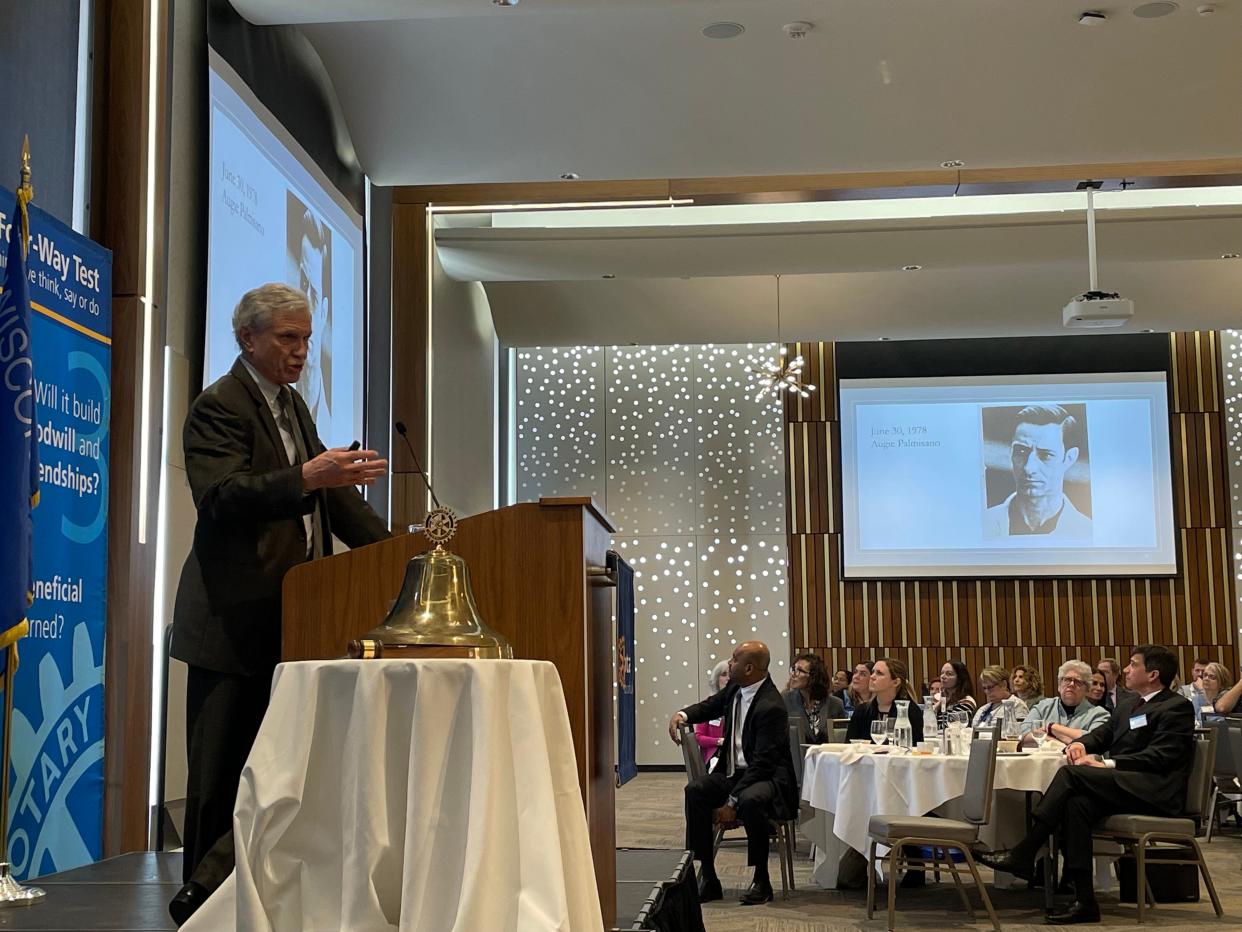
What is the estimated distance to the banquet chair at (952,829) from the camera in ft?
18.6

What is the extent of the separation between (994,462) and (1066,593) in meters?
1.52

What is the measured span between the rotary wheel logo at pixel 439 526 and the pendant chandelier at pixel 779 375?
31.5ft

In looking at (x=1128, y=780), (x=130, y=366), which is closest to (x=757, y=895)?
(x=1128, y=780)

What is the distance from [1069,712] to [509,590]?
19.2 ft


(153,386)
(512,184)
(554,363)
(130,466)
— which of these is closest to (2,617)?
(130,466)

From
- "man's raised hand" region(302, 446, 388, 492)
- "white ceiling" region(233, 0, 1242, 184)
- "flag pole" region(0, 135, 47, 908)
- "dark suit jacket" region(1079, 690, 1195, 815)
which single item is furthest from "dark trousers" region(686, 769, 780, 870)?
"man's raised hand" region(302, 446, 388, 492)

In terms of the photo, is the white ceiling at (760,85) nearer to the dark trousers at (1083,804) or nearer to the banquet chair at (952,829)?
the banquet chair at (952,829)

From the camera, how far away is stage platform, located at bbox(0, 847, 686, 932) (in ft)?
9.00

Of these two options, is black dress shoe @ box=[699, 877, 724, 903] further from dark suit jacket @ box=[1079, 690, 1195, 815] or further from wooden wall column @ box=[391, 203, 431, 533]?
wooden wall column @ box=[391, 203, 431, 533]

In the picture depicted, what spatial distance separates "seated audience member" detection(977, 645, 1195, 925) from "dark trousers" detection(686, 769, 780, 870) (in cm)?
122

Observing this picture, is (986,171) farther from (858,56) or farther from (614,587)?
(614,587)

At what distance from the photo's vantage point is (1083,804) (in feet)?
19.6

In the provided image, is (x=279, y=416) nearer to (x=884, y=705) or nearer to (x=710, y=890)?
(x=710, y=890)

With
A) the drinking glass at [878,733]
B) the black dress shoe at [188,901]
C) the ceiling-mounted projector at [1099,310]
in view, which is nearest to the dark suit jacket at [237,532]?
the black dress shoe at [188,901]
